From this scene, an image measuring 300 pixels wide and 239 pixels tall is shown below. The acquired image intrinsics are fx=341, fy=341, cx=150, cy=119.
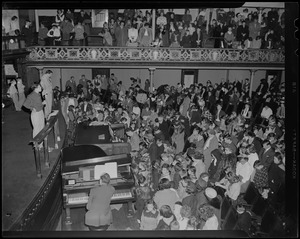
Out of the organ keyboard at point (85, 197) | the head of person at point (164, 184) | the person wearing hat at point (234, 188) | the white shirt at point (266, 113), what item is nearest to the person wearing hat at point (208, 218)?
the head of person at point (164, 184)

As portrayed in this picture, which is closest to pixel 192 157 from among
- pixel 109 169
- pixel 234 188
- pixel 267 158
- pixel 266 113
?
pixel 234 188

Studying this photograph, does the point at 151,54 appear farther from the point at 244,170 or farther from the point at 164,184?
the point at 164,184

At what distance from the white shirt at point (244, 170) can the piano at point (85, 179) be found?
256 centimetres

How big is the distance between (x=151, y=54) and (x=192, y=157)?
11.7m

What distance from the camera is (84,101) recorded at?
13461 mm

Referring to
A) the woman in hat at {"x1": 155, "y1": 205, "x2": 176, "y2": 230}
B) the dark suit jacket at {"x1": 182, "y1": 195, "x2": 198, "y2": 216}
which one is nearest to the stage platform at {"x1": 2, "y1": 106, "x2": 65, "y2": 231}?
the woman in hat at {"x1": 155, "y1": 205, "x2": 176, "y2": 230}

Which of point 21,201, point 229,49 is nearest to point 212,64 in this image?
point 229,49

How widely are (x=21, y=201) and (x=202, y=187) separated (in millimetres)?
3875

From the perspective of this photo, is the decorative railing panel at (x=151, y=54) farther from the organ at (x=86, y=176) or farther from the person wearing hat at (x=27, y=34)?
the organ at (x=86, y=176)

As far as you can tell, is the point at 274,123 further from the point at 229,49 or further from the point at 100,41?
the point at 100,41

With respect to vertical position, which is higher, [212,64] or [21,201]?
[212,64]

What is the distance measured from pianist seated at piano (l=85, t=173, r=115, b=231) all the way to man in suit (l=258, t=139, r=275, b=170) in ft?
12.6

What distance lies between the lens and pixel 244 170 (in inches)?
321

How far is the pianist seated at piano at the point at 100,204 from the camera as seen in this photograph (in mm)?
6711
